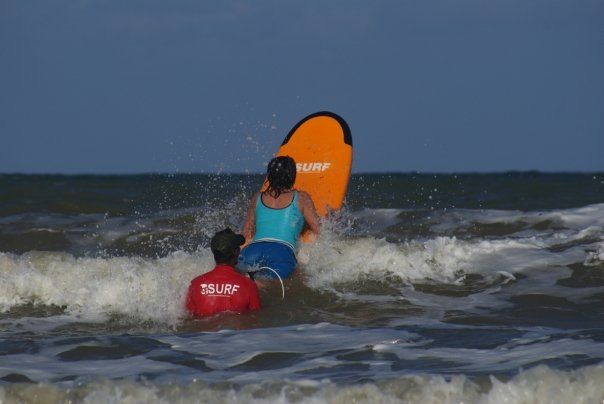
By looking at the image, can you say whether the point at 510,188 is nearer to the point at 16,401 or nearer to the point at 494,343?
the point at 494,343

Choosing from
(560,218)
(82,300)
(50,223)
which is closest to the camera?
(82,300)

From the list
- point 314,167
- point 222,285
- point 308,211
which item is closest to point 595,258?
point 308,211

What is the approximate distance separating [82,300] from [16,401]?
2903 millimetres

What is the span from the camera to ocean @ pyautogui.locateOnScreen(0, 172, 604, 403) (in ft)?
17.0

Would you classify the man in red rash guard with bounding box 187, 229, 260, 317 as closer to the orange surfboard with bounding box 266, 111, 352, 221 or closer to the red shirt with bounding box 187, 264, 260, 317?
the red shirt with bounding box 187, 264, 260, 317

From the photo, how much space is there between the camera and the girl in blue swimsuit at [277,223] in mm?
7766

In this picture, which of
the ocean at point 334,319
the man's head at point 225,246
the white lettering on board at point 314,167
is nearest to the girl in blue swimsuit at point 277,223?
the ocean at point 334,319

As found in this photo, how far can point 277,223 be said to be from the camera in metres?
7.95

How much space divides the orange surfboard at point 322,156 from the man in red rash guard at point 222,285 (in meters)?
3.08

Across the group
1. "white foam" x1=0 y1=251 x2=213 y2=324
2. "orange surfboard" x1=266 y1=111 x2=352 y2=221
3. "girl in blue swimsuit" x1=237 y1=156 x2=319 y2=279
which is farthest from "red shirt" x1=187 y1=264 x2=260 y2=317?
"orange surfboard" x1=266 y1=111 x2=352 y2=221

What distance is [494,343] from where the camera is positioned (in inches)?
243

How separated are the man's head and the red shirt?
51 millimetres

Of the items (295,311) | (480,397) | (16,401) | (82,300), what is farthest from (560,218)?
(16,401)

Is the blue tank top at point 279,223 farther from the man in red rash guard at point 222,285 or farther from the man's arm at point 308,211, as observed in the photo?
the man in red rash guard at point 222,285
